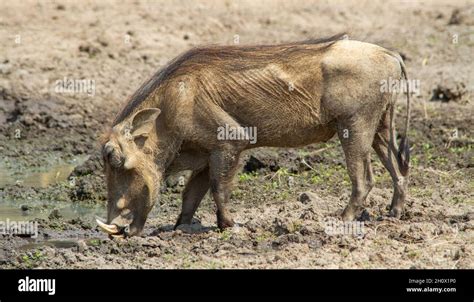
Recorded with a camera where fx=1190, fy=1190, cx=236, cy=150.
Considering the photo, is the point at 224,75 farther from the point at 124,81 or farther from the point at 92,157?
the point at 124,81

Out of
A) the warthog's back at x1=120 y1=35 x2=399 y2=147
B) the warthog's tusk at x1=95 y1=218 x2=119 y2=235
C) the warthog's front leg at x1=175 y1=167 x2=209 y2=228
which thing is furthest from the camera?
the warthog's front leg at x1=175 y1=167 x2=209 y2=228

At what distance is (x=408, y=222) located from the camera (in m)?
9.92

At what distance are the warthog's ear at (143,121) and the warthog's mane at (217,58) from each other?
0.16m

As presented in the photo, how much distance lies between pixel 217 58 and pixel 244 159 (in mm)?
2671

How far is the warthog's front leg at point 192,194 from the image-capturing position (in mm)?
10188

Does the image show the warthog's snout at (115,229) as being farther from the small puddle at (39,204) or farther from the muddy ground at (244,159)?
the small puddle at (39,204)

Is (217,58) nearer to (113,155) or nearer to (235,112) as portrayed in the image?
(235,112)

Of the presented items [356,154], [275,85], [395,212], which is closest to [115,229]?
[275,85]

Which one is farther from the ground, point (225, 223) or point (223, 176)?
point (223, 176)

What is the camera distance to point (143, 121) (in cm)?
969

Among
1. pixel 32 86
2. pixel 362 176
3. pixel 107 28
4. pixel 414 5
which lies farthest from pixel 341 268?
pixel 414 5

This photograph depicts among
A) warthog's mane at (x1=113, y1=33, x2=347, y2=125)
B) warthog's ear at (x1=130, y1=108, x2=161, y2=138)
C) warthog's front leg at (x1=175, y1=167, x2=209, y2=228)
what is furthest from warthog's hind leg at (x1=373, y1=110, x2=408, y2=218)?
warthog's ear at (x1=130, y1=108, x2=161, y2=138)

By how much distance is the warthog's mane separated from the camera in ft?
32.3

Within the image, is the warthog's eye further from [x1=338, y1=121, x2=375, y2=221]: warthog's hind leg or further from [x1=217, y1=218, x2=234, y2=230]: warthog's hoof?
[x1=338, y1=121, x2=375, y2=221]: warthog's hind leg
